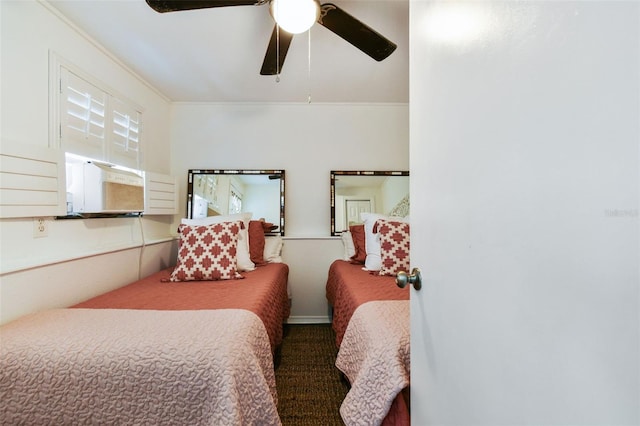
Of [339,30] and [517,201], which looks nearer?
[517,201]

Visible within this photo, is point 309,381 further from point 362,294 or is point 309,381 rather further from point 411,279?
point 411,279

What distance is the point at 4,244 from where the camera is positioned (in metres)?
1.27

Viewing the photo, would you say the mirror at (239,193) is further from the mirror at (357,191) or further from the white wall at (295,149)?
the mirror at (357,191)

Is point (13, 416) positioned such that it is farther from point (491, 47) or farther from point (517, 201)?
point (491, 47)

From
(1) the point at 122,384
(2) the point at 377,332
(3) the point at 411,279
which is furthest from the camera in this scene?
(2) the point at 377,332

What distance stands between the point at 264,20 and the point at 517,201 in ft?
5.60

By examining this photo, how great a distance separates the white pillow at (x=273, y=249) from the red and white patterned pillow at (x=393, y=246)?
100 centimetres

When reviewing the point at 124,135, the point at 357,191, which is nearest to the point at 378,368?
the point at 357,191

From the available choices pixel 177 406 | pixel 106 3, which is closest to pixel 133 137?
pixel 106 3

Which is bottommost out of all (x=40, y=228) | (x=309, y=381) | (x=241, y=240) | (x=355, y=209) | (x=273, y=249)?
(x=309, y=381)

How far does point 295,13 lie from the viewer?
1199 millimetres

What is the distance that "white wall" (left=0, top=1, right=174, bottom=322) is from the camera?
4.22 ft

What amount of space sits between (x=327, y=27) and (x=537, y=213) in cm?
140

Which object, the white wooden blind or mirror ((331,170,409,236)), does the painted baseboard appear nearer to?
mirror ((331,170,409,236))
